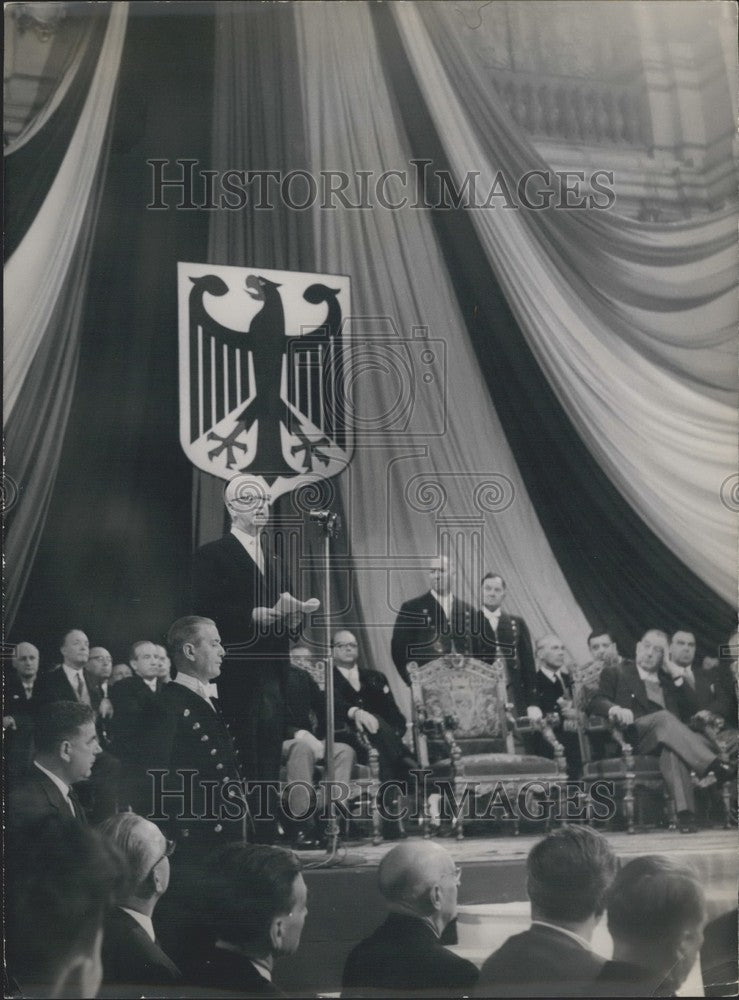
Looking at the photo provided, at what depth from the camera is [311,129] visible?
3943 mm

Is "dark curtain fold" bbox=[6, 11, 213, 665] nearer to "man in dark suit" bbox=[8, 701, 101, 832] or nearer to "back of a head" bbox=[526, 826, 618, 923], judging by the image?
"man in dark suit" bbox=[8, 701, 101, 832]

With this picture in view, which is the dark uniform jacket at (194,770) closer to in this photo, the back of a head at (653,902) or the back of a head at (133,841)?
the back of a head at (133,841)

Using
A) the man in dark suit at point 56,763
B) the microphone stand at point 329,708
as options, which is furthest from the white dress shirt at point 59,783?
the microphone stand at point 329,708

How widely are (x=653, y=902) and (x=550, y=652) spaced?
92cm

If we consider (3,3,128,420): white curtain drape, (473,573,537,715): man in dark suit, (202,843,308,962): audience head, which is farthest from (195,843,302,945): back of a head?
(3,3,128,420): white curtain drape

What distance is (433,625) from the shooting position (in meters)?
3.83

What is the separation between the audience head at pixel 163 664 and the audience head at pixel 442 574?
948 mm

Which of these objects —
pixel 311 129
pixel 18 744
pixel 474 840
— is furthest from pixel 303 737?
pixel 311 129

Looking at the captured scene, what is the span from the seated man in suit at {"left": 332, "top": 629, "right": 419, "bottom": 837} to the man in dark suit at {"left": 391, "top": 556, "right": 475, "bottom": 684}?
11cm

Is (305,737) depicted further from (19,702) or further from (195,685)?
(19,702)

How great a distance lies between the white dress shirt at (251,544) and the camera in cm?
382

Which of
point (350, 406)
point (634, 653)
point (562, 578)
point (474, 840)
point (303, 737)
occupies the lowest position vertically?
point (474, 840)

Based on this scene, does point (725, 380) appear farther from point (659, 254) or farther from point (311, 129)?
point (311, 129)

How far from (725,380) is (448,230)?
44.6 inches
